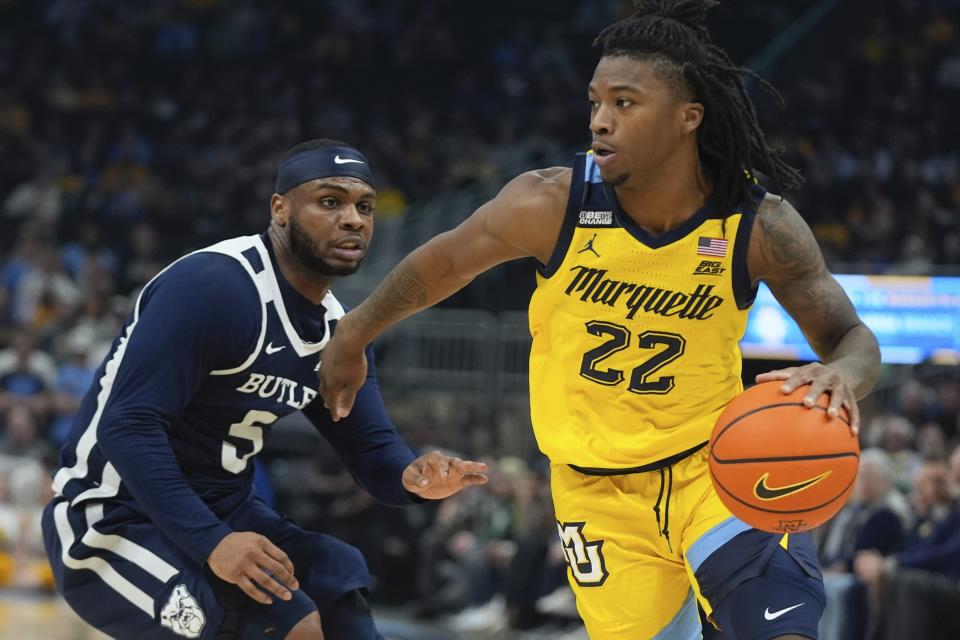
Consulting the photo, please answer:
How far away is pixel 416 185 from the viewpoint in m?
17.9

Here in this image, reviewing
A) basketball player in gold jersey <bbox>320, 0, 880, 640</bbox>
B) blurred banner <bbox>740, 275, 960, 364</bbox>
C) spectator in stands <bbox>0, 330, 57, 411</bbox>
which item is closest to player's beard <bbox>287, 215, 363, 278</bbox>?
basketball player in gold jersey <bbox>320, 0, 880, 640</bbox>

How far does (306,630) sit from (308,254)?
3.88 ft

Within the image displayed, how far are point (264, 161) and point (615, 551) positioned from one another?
1522cm

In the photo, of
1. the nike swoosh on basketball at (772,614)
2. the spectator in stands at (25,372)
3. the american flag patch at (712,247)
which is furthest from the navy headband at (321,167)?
the spectator in stands at (25,372)

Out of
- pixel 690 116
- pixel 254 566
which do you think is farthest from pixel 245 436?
pixel 690 116

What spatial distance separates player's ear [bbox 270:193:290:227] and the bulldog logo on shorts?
1.22 m

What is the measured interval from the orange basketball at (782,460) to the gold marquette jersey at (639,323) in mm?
356

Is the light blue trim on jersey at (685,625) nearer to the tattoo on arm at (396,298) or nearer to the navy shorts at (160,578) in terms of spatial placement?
the navy shorts at (160,578)

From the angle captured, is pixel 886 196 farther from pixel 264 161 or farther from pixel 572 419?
pixel 572 419

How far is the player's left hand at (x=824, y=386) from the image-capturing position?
132 inches

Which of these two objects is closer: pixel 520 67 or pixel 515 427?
pixel 515 427

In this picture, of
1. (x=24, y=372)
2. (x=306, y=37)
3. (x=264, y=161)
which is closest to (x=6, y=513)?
(x=24, y=372)

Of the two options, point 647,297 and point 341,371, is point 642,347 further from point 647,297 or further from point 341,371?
point 341,371

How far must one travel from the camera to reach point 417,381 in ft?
45.2
